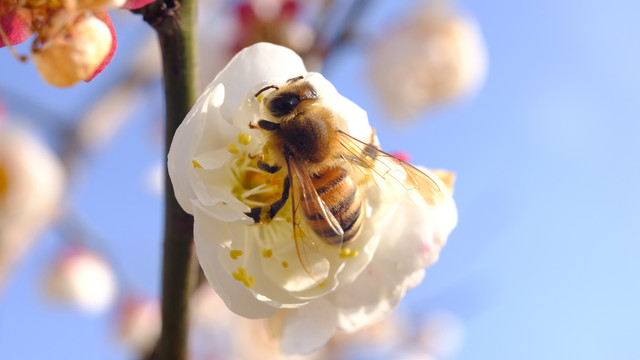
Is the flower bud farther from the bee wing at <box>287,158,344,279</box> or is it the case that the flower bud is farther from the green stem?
the bee wing at <box>287,158,344,279</box>

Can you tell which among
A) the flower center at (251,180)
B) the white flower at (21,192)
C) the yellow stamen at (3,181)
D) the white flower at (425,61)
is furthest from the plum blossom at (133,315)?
the flower center at (251,180)

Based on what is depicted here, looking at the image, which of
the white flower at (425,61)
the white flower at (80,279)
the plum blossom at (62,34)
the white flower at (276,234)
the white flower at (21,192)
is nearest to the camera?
the plum blossom at (62,34)

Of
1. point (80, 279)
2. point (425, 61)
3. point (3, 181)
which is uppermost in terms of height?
point (425, 61)

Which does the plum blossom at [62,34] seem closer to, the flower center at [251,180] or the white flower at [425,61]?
the flower center at [251,180]

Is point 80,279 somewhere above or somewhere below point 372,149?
below

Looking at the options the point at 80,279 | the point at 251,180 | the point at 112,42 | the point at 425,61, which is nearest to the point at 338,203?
Result: the point at 251,180

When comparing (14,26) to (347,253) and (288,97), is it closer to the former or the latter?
(288,97)
